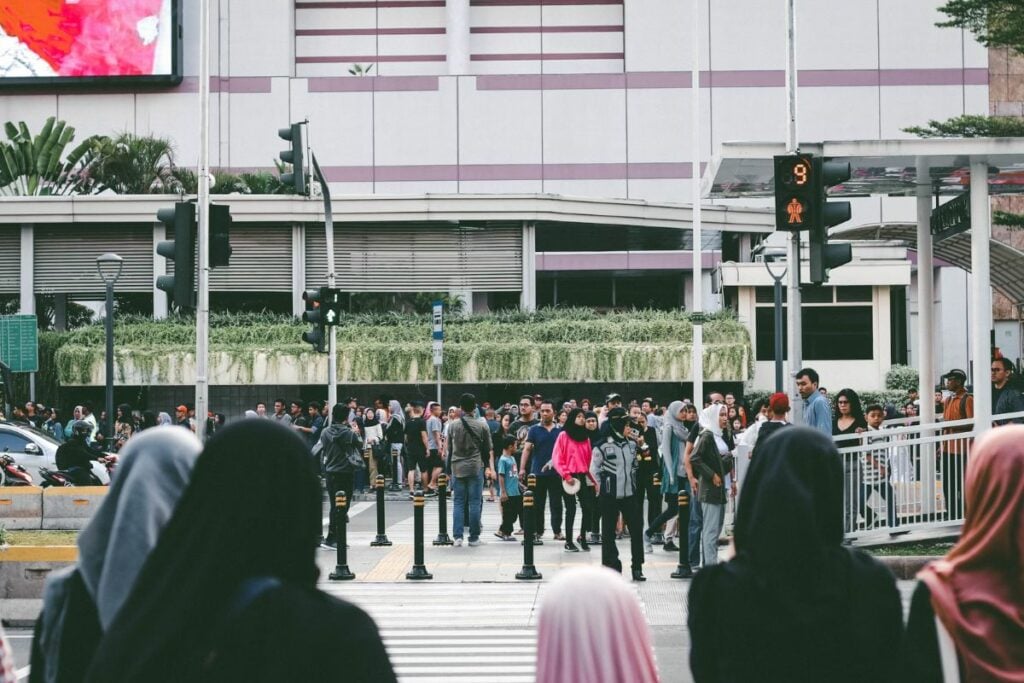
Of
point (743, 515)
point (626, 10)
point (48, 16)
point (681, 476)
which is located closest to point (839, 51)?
point (626, 10)

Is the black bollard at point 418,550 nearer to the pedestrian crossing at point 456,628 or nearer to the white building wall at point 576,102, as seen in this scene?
the pedestrian crossing at point 456,628

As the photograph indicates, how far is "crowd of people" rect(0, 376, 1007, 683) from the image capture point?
3230 mm

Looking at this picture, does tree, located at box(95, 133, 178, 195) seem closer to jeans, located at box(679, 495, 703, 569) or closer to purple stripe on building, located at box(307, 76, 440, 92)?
purple stripe on building, located at box(307, 76, 440, 92)

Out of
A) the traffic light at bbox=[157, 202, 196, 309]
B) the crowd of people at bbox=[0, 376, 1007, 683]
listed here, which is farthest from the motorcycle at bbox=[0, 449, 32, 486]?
the crowd of people at bbox=[0, 376, 1007, 683]

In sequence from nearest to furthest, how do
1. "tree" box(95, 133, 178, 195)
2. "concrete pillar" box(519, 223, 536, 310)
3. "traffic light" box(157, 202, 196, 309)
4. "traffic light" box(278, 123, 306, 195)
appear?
"traffic light" box(157, 202, 196, 309)
"traffic light" box(278, 123, 306, 195)
"concrete pillar" box(519, 223, 536, 310)
"tree" box(95, 133, 178, 195)

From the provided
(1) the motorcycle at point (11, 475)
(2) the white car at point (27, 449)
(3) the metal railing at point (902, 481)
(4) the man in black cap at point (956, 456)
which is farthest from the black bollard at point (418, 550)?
(2) the white car at point (27, 449)

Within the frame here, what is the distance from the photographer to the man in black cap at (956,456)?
15445 millimetres

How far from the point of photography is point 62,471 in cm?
2052

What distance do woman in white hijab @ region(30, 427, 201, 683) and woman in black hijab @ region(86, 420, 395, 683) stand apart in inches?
10.6

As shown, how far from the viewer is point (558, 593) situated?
3.52m

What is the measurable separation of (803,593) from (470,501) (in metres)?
15.0

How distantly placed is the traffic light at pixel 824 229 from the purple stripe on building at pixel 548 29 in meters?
41.1

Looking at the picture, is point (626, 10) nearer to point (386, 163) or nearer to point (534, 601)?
point (386, 163)

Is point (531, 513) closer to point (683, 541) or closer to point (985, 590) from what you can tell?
point (683, 541)
